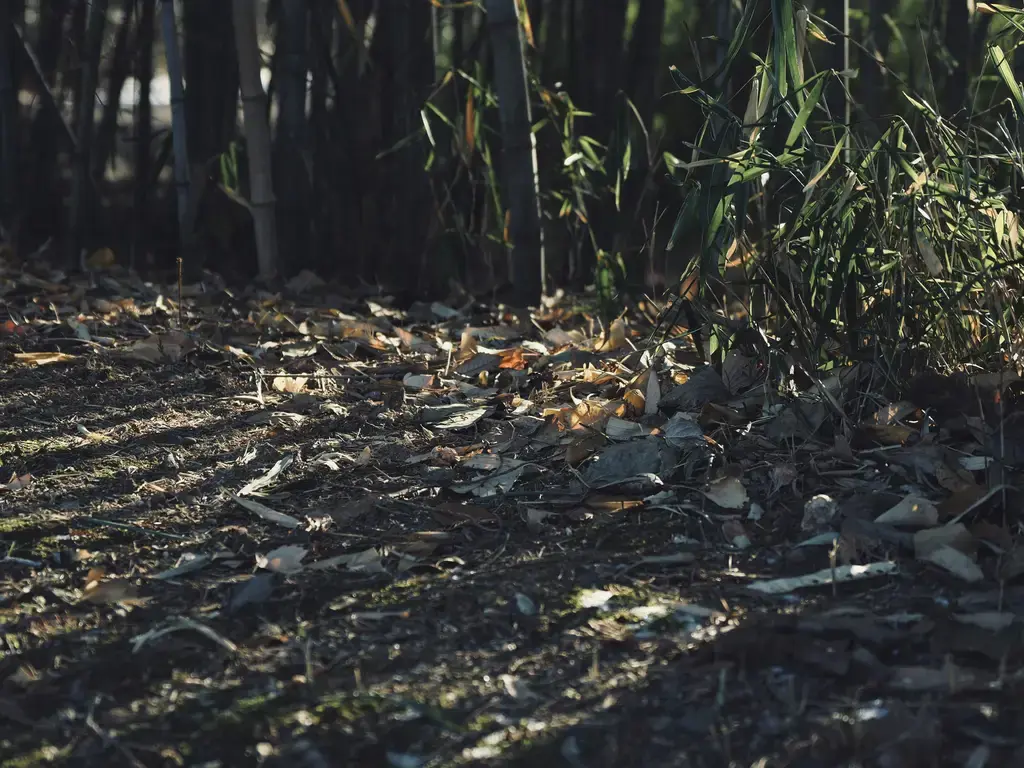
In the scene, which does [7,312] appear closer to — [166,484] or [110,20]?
[166,484]

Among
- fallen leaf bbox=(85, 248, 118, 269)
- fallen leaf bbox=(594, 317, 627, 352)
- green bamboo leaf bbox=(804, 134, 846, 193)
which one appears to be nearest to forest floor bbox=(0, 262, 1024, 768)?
fallen leaf bbox=(594, 317, 627, 352)

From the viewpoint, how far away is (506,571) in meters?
1.38

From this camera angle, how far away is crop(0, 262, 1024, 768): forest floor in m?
1.04

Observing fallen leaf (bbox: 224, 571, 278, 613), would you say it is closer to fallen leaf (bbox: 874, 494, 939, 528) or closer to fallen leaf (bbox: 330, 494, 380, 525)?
fallen leaf (bbox: 330, 494, 380, 525)

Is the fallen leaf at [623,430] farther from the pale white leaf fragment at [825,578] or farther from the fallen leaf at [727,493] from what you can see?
the pale white leaf fragment at [825,578]

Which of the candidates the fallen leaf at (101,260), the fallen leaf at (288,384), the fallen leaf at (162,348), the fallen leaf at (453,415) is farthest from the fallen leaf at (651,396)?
the fallen leaf at (101,260)

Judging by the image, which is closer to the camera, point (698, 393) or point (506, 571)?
point (506, 571)

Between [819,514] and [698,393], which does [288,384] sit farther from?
[819,514]

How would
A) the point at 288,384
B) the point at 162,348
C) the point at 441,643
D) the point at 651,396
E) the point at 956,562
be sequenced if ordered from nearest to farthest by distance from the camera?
the point at 441,643 → the point at 956,562 → the point at 651,396 → the point at 288,384 → the point at 162,348

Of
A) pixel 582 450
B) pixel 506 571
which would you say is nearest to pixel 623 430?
pixel 582 450

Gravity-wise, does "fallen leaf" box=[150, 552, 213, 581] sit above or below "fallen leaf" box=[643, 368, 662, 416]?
below

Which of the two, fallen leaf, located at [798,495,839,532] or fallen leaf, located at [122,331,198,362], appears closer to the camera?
fallen leaf, located at [798,495,839,532]

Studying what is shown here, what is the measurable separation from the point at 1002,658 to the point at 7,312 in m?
2.24

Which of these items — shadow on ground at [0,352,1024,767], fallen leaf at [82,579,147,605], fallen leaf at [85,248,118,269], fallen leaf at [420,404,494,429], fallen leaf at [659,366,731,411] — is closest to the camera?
shadow on ground at [0,352,1024,767]
